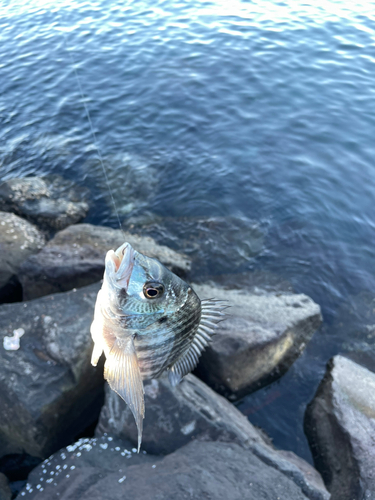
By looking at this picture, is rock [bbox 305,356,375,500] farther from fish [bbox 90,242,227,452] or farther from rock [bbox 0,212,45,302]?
rock [bbox 0,212,45,302]

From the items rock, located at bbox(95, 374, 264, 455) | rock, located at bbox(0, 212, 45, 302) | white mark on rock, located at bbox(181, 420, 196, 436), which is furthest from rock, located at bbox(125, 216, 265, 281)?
white mark on rock, located at bbox(181, 420, 196, 436)

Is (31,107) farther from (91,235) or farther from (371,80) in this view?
(371,80)

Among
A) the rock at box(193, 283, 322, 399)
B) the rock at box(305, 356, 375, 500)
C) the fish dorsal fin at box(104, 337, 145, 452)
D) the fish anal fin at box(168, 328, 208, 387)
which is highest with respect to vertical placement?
the fish dorsal fin at box(104, 337, 145, 452)

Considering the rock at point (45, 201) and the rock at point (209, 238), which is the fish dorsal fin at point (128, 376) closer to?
the rock at point (209, 238)

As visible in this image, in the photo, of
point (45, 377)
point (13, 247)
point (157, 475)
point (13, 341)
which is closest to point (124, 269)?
point (157, 475)

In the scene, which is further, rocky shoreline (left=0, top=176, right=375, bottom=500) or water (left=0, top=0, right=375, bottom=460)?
water (left=0, top=0, right=375, bottom=460)
